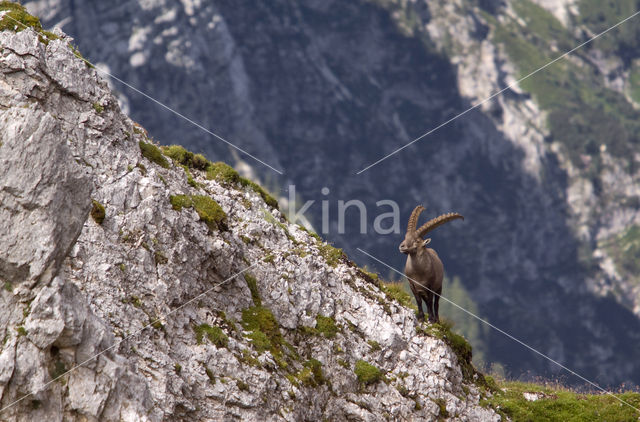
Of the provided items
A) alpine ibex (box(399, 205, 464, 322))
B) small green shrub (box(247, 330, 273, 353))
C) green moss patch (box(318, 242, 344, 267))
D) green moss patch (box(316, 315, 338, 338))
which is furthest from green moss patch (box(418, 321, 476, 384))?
small green shrub (box(247, 330, 273, 353))

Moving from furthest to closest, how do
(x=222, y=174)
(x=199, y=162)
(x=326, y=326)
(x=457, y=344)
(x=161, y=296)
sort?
(x=199, y=162) < (x=222, y=174) < (x=457, y=344) < (x=326, y=326) < (x=161, y=296)

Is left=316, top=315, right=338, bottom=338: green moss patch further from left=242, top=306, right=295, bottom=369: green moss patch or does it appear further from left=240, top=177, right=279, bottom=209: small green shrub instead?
left=240, top=177, right=279, bottom=209: small green shrub

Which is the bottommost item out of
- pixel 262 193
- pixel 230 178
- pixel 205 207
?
pixel 205 207

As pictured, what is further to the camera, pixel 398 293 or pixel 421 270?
pixel 398 293

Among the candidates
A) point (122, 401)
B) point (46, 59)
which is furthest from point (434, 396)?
point (46, 59)

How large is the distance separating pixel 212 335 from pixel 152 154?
272 inches

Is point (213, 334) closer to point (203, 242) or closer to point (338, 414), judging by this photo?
point (203, 242)

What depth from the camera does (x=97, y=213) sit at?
17922mm

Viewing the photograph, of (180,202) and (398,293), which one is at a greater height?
(398,293)

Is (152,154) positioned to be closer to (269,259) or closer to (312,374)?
(269,259)

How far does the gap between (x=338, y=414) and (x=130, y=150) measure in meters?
10.4

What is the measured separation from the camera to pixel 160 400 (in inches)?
599

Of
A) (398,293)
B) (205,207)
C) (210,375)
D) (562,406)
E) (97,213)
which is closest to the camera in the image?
(210,375)

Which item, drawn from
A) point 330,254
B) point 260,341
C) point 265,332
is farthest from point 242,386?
point 330,254
